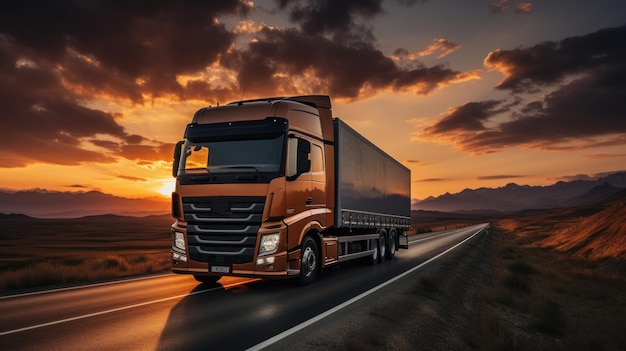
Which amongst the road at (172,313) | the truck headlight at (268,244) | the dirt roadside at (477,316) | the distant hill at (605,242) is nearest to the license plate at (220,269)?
the road at (172,313)

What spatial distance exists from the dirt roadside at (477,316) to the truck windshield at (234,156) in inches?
143

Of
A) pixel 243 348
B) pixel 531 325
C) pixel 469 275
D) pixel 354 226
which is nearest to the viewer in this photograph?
pixel 243 348

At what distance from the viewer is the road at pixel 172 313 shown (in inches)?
244

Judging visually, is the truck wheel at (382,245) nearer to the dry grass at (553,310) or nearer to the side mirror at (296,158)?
the dry grass at (553,310)

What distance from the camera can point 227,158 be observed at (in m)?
10.4

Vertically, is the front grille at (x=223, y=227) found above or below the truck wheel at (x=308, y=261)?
above

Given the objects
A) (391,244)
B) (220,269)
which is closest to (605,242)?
(391,244)

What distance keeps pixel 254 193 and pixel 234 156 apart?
1.11 meters

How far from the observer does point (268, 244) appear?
985 centimetres

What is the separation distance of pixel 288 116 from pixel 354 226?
16.5 feet

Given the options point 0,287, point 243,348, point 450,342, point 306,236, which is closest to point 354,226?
point 306,236

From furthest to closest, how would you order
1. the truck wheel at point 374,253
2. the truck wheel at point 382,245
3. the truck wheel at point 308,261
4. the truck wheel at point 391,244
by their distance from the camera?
the truck wheel at point 391,244 → the truck wheel at point 382,245 → the truck wheel at point 374,253 → the truck wheel at point 308,261

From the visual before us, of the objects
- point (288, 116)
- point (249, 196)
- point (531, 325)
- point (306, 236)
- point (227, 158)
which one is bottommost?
point (531, 325)

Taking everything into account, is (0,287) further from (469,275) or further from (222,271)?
(469,275)
